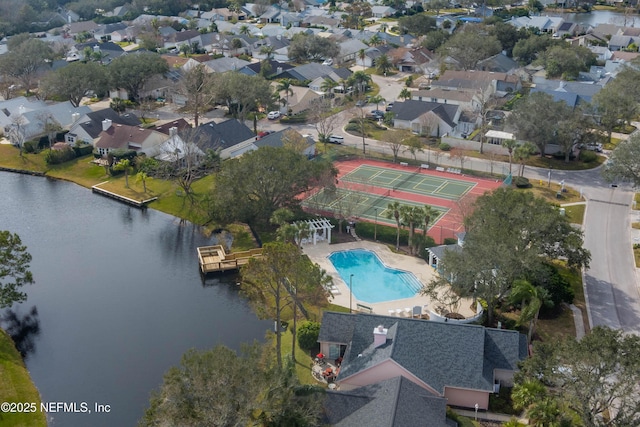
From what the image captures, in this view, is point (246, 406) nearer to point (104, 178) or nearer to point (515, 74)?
point (104, 178)

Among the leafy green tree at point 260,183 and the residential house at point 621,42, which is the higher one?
the leafy green tree at point 260,183

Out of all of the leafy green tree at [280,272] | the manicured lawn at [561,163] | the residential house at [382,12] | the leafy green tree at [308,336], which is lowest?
the residential house at [382,12]

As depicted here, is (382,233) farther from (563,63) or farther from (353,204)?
(563,63)

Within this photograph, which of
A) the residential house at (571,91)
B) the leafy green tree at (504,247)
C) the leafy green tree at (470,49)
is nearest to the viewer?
the leafy green tree at (504,247)

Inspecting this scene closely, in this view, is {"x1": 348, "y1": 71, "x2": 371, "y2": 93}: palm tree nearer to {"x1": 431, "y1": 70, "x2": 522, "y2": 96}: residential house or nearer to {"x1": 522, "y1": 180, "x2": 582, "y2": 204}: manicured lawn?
{"x1": 431, "y1": 70, "x2": 522, "y2": 96}: residential house

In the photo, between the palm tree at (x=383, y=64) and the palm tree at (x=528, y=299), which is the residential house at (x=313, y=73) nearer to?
the palm tree at (x=383, y=64)

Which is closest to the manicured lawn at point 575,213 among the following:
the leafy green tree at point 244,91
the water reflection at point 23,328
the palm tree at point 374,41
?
the leafy green tree at point 244,91

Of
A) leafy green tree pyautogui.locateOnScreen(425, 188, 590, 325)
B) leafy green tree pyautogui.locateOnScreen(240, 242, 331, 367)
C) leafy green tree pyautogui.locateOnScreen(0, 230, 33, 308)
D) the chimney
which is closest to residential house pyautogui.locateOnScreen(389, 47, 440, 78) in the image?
leafy green tree pyautogui.locateOnScreen(425, 188, 590, 325)
